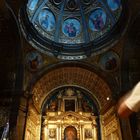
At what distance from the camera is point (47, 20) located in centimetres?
1681

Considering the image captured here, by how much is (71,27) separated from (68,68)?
4.48 m

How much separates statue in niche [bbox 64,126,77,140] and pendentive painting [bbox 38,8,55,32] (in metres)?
9.18

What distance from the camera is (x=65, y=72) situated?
16453 millimetres

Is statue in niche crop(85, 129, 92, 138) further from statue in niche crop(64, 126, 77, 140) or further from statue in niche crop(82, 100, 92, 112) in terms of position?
statue in niche crop(82, 100, 92, 112)

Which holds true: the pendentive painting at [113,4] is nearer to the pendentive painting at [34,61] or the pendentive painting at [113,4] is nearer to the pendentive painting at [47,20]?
the pendentive painting at [47,20]

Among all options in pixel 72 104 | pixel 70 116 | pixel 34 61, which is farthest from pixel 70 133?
pixel 34 61

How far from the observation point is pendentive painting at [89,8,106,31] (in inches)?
648

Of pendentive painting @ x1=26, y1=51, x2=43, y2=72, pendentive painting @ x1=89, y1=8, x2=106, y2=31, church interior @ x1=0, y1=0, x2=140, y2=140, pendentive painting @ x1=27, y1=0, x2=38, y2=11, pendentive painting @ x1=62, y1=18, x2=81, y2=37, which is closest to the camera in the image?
church interior @ x1=0, y1=0, x2=140, y2=140

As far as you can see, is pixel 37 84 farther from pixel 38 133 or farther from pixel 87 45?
pixel 87 45

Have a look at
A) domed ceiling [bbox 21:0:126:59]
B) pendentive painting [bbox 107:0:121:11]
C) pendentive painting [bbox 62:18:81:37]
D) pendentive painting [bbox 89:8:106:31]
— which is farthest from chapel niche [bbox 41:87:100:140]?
pendentive painting [bbox 107:0:121:11]

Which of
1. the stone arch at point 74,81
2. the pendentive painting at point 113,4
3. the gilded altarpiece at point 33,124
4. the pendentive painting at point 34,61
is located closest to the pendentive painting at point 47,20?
the pendentive painting at point 34,61

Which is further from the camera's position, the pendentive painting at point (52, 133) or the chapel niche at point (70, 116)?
the chapel niche at point (70, 116)

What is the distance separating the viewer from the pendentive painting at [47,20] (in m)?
16.2

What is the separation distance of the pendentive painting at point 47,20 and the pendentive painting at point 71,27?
49.3 inches
